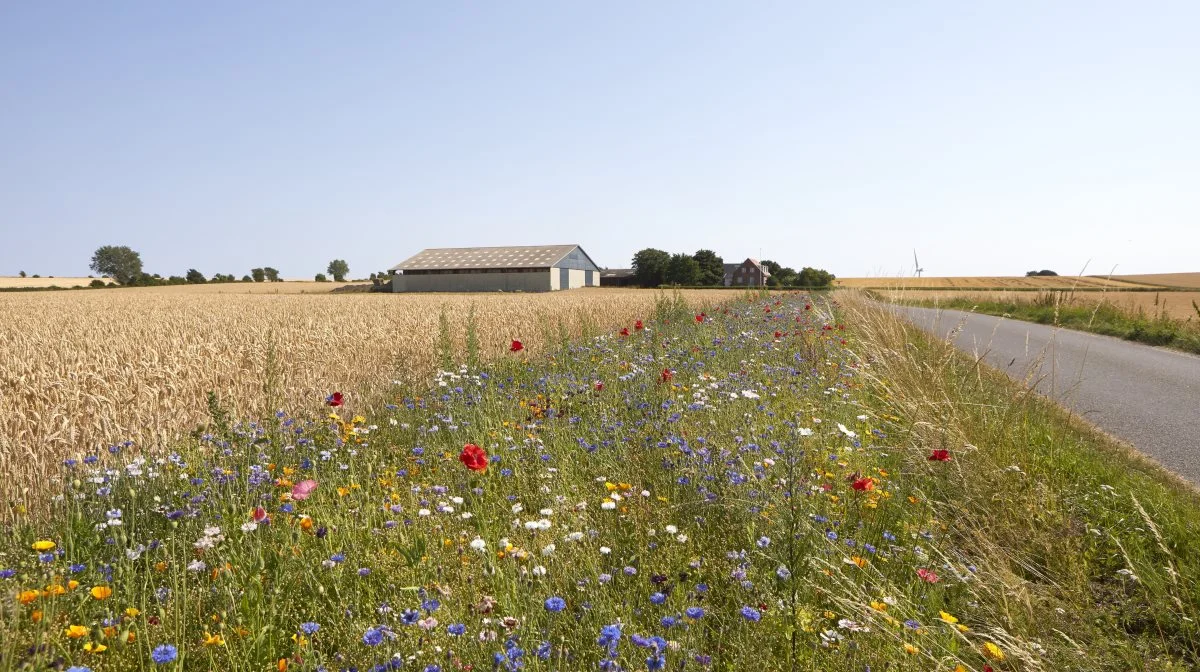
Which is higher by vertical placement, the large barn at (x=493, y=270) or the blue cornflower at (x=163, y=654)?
the large barn at (x=493, y=270)

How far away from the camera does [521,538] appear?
11.6 ft

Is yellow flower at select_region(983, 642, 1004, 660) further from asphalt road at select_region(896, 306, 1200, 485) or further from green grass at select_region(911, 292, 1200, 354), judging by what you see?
green grass at select_region(911, 292, 1200, 354)

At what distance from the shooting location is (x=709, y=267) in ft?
309

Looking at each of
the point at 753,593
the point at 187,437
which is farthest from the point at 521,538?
the point at 187,437

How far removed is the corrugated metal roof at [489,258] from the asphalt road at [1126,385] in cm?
5553

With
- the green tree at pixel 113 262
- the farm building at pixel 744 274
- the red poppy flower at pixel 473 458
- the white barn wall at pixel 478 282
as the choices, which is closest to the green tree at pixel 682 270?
the farm building at pixel 744 274

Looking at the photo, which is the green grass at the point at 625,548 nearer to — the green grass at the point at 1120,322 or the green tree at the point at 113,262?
the green grass at the point at 1120,322

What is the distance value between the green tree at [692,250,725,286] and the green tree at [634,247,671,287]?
638 cm

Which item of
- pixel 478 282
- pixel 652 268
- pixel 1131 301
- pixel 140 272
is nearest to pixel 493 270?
pixel 478 282

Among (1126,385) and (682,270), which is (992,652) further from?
(682,270)

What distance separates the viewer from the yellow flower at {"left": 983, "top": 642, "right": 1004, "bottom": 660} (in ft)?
7.79

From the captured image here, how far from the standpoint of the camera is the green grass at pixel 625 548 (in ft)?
8.29

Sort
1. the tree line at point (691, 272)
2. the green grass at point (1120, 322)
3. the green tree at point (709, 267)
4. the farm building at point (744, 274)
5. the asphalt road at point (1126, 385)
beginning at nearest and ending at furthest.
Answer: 1. the asphalt road at point (1126, 385)
2. the green grass at point (1120, 322)
3. the tree line at point (691, 272)
4. the green tree at point (709, 267)
5. the farm building at point (744, 274)

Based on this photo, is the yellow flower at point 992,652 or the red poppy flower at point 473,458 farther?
the red poppy flower at point 473,458
